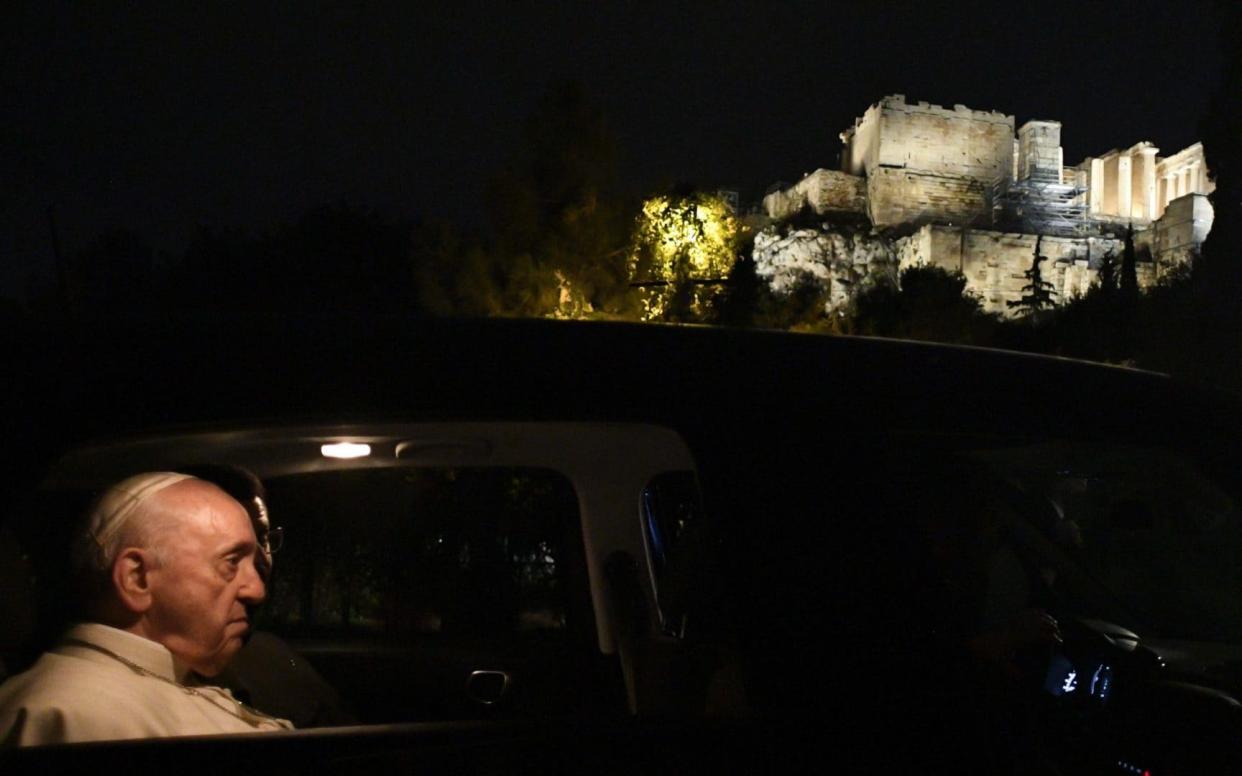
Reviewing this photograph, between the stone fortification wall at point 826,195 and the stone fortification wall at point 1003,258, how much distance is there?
20.3 ft

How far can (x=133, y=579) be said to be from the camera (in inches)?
57.5

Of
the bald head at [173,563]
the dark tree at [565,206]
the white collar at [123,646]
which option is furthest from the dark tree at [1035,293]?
the white collar at [123,646]

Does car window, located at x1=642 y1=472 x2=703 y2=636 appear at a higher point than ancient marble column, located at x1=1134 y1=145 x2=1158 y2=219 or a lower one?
lower

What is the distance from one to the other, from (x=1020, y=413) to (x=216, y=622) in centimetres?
118

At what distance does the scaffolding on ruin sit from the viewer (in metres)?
75.8

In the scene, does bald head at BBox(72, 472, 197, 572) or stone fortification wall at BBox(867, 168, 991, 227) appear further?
stone fortification wall at BBox(867, 168, 991, 227)

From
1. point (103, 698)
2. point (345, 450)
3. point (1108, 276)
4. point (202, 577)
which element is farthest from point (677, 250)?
point (1108, 276)

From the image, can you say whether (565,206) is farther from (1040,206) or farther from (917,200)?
(1040,206)

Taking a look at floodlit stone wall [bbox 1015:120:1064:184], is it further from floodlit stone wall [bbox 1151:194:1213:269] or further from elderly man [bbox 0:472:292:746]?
elderly man [bbox 0:472:292:746]

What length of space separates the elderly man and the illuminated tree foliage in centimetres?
2681

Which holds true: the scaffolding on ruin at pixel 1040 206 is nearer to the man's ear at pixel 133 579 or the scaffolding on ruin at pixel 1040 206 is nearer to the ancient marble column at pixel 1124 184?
the ancient marble column at pixel 1124 184

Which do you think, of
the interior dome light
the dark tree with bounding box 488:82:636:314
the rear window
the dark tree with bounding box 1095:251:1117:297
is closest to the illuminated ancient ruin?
the dark tree with bounding box 1095:251:1117:297

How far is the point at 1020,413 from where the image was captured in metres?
1.37

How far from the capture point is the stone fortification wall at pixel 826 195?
75188 millimetres
